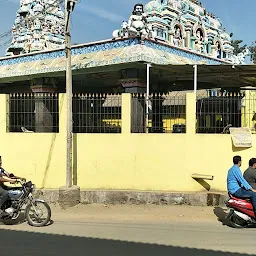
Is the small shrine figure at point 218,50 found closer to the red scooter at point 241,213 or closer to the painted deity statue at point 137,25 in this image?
the painted deity statue at point 137,25

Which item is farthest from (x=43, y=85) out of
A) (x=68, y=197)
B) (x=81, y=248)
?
(x=81, y=248)

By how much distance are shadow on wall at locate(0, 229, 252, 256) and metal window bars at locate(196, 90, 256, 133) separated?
3.98 metres

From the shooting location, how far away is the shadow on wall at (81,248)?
4867mm

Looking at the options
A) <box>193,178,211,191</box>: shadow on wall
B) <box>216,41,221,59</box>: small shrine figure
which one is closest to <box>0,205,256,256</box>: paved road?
<box>193,178,211,191</box>: shadow on wall

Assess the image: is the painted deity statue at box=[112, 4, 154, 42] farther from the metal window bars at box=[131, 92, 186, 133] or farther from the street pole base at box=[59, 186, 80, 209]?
the street pole base at box=[59, 186, 80, 209]

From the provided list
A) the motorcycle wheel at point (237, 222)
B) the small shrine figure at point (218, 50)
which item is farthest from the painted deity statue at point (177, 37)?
the motorcycle wheel at point (237, 222)

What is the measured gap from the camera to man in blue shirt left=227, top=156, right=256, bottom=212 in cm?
607

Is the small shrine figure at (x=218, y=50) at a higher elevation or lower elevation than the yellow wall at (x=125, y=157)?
higher

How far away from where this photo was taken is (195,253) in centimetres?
485

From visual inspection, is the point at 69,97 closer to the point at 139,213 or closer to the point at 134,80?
the point at 139,213

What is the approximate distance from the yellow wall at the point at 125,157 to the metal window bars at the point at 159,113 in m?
0.45

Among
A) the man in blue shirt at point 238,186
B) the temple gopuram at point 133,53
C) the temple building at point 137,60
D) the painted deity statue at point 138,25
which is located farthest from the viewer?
the temple gopuram at point 133,53

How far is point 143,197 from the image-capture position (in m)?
8.02

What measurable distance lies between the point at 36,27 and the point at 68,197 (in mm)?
12812
